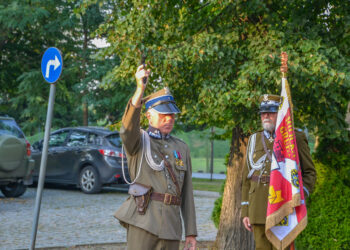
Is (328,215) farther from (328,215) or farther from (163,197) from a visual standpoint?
(163,197)

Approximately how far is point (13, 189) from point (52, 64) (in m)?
6.79

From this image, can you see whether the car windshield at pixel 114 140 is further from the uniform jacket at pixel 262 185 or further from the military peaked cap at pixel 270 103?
the military peaked cap at pixel 270 103

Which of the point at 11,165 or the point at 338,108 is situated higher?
the point at 338,108

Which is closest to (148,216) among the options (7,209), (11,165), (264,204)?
(264,204)

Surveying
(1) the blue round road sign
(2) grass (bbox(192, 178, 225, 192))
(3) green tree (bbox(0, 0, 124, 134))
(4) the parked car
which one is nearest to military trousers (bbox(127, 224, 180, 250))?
(1) the blue round road sign

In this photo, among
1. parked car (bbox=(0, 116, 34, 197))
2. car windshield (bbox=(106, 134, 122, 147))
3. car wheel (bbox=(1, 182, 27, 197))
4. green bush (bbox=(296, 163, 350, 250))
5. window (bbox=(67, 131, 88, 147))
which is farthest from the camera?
window (bbox=(67, 131, 88, 147))

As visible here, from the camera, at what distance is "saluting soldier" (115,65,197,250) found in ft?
13.2

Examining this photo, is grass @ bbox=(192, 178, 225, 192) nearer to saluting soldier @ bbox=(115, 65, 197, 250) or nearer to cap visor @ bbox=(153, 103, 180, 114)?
saluting soldier @ bbox=(115, 65, 197, 250)

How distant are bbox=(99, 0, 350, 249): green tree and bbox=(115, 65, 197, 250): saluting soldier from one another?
6.03ft

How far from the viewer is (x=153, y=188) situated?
407 cm

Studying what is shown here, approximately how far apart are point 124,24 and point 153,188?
2.86 metres

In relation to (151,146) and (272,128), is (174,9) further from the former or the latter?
(151,146)

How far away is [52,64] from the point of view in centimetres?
763

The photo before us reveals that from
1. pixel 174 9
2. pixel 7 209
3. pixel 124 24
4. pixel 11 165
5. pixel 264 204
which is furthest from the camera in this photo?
pixel 11 165
